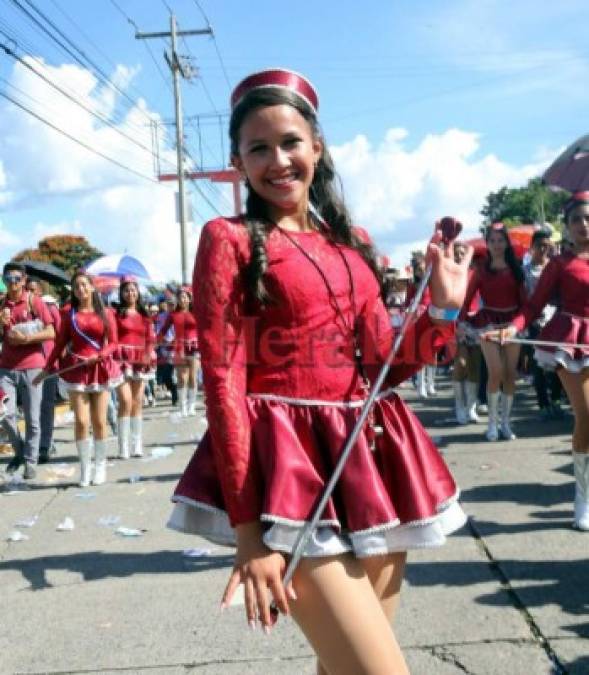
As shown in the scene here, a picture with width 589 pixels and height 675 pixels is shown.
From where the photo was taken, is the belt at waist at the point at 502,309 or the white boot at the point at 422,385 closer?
the belt at waist at the point at 502,309

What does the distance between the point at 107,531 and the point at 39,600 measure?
1322 mm

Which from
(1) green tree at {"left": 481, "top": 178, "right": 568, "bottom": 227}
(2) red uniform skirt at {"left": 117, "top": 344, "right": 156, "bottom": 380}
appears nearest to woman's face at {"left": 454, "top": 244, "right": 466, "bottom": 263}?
(2) red uniform skirt at {"left": 117, "top": 344, "right": 156, "bottom": 380}

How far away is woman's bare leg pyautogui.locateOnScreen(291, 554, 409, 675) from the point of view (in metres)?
1.74

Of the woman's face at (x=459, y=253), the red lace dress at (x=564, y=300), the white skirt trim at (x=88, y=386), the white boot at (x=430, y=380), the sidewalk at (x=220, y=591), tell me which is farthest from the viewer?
the white boot at (x=430, y=380)

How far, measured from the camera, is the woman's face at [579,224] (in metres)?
4.93

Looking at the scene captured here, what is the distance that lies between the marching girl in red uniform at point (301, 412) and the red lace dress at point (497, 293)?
5587 mm

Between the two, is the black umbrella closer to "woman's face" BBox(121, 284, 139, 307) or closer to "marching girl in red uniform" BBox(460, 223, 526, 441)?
"woman's face" BBox(121, 284, 139, 307)

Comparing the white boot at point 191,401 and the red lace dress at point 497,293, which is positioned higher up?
the red lace dress at point 497,293

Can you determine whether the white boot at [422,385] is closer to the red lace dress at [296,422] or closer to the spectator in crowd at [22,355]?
the spectator in crowd at [22,355]

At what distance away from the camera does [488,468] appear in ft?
22.2

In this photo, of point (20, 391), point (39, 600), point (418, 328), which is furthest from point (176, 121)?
point (418, 328)

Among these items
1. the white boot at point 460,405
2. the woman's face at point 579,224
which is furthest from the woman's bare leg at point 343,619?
the white boot at point 460,405

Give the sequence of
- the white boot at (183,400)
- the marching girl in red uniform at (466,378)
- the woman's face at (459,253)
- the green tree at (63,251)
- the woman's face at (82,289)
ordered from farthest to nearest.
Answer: the green tree at (63,251)
the white boot at (183,400)
the marching girl in red uniform at (466,378)
the woman's face at (82,289)
the woman's face at (459,253)

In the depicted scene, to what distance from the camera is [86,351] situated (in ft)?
24.4
